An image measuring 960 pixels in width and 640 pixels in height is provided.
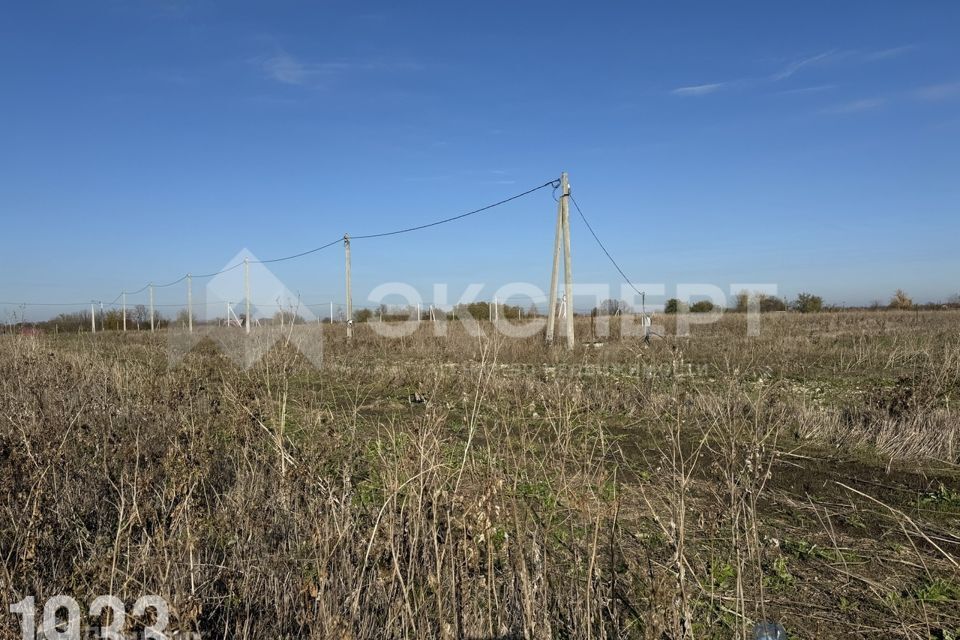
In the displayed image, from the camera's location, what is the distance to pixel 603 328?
18.9 m

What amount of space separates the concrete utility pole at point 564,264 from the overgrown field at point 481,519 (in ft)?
20.1

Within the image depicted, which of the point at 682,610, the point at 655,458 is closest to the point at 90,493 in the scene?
the point at 682,610

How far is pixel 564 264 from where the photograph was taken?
12984 mm

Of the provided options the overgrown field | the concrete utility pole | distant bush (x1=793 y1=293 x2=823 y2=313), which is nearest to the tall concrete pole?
the concrete utility pole

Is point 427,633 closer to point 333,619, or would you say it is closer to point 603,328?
point 333,619

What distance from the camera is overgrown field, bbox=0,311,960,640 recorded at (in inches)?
81.4

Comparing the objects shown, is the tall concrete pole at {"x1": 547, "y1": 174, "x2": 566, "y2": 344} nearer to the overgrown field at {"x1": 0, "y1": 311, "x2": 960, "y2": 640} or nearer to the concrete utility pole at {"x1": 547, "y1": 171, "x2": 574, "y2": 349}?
the concrete utility pole at {"x1": 547, "y1": 171, "x2": 574, "y2": 349}

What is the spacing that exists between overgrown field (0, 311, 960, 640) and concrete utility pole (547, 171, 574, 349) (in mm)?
6126

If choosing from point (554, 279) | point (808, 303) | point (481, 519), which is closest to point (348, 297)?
point (554, 279)

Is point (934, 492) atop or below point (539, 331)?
below

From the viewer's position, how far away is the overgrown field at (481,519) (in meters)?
2.07

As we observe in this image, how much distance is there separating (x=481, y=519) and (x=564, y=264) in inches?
445

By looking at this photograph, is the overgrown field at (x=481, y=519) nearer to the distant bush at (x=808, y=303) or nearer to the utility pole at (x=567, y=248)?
the utility pole at (x=567, y=248)

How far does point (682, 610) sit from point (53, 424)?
172 inches
